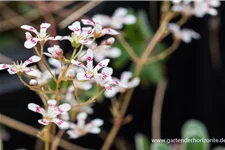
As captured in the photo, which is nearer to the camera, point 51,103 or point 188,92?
point 51,103

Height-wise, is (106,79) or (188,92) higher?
(188,92)

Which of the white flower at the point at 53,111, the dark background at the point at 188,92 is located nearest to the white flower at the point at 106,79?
the white flower at the point at 53,111

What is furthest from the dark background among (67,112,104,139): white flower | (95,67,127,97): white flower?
(95,67,127,97): white flower

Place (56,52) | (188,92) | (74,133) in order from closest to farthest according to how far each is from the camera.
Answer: (56,52)
(74,133)
(188,92)

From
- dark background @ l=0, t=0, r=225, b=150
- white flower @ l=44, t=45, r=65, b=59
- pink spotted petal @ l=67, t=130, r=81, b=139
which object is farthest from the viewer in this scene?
dark background @ l=0, t=0, r=225, b=150

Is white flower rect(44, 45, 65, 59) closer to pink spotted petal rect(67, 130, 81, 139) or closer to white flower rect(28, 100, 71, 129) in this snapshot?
white flower rect(28, 100, 71, 129)

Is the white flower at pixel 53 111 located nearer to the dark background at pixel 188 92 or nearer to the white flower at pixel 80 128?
the white flower at pixel 80 128

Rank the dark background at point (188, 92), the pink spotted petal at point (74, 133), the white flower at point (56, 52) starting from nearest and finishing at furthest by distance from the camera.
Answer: the white flower at point (56, 52)
the pink spotted petal at point (74, 133)
the dark background at point (188, 92)

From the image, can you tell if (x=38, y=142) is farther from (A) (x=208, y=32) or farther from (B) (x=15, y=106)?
(A) (x=208, y=32)

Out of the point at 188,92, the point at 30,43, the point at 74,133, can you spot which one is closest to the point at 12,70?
the point at 30,43

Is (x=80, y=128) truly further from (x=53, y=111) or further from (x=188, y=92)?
(x=188, y=92)

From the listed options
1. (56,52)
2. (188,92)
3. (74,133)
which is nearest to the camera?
(56,52)

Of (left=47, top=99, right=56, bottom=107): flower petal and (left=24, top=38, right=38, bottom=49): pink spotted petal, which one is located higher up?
(left=24, top=38, right=38, bottom=49): pink spotted petal
